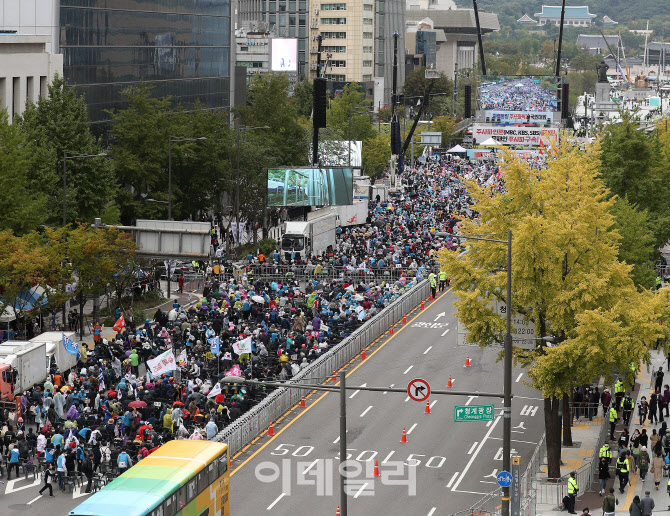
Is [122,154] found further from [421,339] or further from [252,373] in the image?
[252,373]

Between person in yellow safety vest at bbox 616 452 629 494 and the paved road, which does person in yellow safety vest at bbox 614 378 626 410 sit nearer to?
the paved road

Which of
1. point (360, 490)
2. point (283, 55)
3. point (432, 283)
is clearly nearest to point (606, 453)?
point (360, 490)

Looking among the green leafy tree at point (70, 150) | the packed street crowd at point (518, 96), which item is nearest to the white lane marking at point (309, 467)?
the green leafy tree at point (70, 150)

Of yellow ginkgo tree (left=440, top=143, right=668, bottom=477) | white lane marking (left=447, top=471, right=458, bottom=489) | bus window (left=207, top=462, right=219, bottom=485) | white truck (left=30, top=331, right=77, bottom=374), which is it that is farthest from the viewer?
white truck (left=30, top=331, right=77, bottom=374)

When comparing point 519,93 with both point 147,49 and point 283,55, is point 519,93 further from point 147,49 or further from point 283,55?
point 283,55

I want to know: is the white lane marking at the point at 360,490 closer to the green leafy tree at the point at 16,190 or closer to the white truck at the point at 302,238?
the green leafy tree at the point at 16,190

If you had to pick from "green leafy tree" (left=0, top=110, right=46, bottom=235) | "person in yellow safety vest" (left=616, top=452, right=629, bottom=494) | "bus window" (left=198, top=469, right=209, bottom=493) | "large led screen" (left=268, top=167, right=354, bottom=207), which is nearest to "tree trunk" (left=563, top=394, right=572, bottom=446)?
"person in yellow safety vest" (left=616, top=452, right=629, bottom=494)
